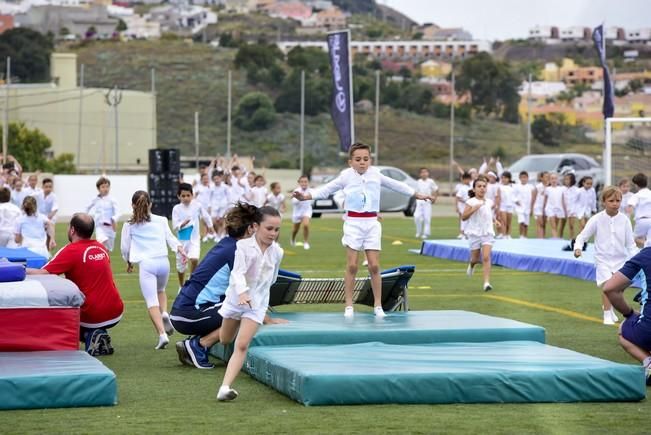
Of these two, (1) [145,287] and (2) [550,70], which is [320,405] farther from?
(2) [550,70]

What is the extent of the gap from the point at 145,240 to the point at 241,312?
388cm

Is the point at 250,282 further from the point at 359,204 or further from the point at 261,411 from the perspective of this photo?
the point at 359,204

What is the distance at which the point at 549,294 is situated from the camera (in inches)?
808

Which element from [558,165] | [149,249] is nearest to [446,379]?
[149,249]

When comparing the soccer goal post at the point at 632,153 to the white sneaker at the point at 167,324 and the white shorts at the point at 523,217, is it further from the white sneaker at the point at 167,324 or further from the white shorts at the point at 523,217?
the white sneaker at the point at 167,324

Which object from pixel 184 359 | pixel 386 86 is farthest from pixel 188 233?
pixel 386 86

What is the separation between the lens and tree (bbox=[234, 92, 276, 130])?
108250 millimetres

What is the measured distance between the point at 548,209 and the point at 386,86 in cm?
8970

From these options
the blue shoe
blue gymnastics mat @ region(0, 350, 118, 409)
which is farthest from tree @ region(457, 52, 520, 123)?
blue gymnastics mat @ region(0, 350, 118, 409)

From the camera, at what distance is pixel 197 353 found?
12.6 metres

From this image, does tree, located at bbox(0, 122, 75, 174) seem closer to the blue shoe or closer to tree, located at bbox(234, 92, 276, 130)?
tree, located at bbox(234, 92, 276, 130)

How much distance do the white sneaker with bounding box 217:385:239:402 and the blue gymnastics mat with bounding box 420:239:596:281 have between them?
43.5 ft

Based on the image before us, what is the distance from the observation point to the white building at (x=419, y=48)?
18515cm

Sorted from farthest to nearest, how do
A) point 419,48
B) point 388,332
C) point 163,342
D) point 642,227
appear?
point 419,48 < point 642,227 < point 163,342 < point 388,332
